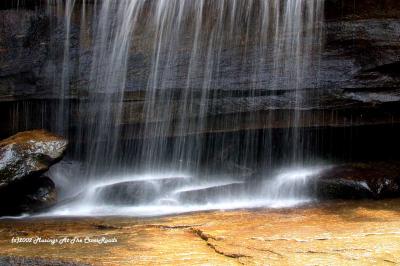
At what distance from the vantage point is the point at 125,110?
943 cm

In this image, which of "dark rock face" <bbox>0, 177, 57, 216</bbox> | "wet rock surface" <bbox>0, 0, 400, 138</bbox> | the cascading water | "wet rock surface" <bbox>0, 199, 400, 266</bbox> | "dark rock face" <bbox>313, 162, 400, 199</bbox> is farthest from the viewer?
the cascading water

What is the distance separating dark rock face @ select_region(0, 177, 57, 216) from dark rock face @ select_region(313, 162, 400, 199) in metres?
4.98

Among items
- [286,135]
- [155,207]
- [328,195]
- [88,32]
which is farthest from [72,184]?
[328,195]

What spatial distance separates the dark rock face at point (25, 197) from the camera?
26.2 ft

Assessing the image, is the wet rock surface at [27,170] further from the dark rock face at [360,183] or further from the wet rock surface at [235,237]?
the dark rock face at [360,183]

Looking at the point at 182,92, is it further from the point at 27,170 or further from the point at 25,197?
the point at 25,197

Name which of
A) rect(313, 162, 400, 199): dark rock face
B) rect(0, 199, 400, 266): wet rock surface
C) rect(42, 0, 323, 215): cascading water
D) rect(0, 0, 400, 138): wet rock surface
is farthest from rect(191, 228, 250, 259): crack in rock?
rect(0, 0, 400, 138): wet rock surface

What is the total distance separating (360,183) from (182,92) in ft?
12.6

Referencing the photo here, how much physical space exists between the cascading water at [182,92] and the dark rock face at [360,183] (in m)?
0.46

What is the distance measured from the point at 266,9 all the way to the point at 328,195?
373 centimetres

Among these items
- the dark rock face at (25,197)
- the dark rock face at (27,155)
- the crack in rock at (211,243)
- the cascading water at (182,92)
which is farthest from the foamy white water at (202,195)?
the crack in rock at (211,243)

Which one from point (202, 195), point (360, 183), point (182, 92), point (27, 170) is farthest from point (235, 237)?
point (182, 92)

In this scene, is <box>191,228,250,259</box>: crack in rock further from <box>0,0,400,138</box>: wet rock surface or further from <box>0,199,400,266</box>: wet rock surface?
<box>0,0,400,138</box>: wet rock surface

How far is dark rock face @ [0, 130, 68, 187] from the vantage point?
7.78 m
